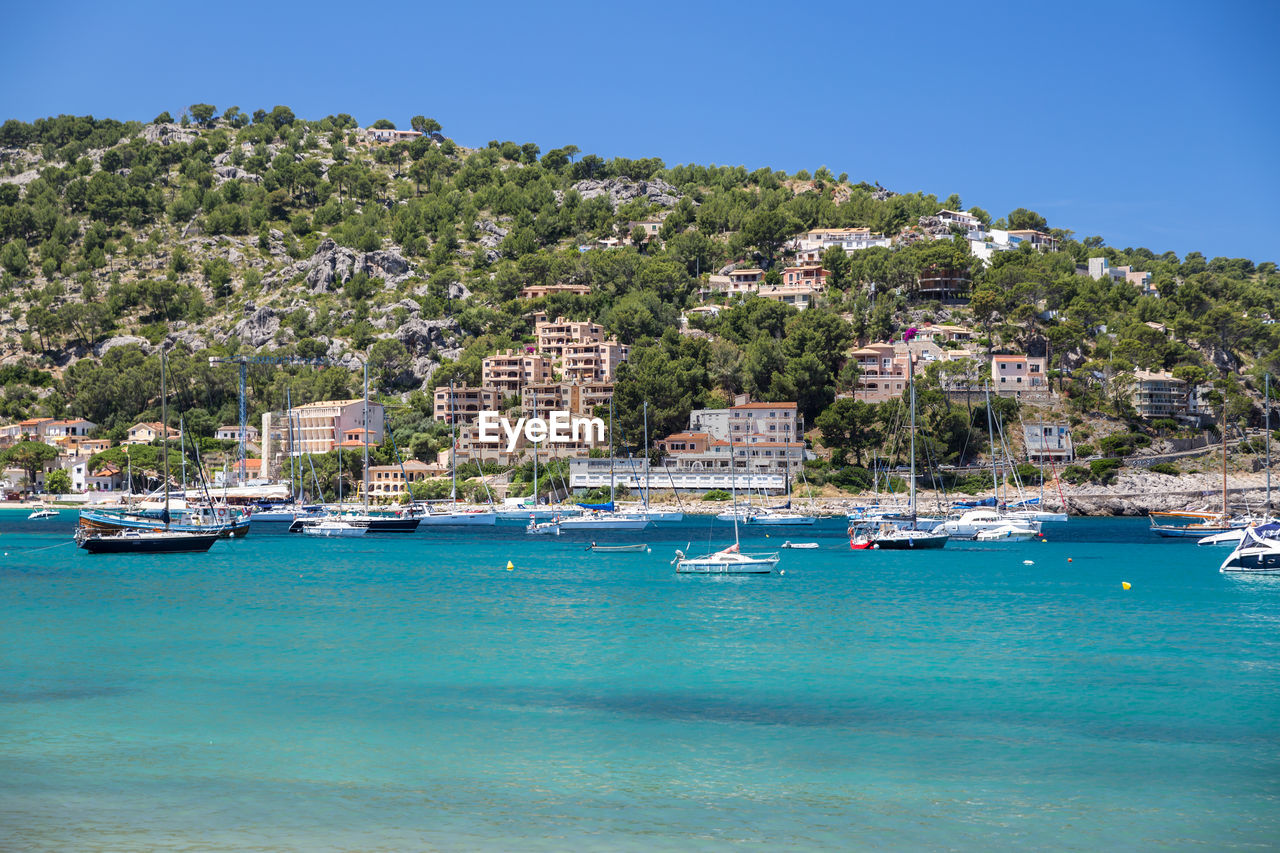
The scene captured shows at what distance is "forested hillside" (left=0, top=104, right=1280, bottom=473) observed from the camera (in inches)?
4414

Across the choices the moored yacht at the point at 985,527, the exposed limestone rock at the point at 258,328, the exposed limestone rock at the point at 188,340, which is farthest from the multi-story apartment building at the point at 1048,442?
the exposed limestone rock at the point at 188,340

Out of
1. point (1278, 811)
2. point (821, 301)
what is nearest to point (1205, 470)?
point (821, 301)

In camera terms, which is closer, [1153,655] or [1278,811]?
[1278,811]

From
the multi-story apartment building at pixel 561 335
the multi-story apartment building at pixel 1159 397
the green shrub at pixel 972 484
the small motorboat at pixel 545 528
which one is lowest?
the small motorboat at pixel 545 528

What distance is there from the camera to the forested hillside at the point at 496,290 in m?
112

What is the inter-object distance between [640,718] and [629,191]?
6568 inches

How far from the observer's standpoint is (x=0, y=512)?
105688mm

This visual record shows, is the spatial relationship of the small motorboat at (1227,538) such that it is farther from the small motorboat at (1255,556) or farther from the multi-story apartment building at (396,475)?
the multi-story apartment building at (396,475)

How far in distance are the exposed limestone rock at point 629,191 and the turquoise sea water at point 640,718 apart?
466ft

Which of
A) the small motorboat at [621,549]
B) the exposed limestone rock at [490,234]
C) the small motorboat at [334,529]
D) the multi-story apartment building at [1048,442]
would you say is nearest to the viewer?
the small motorboat at [621,549]


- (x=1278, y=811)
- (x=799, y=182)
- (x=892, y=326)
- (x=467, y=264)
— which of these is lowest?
(x=1278, y=811)

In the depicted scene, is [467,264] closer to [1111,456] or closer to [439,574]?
[1111,456]

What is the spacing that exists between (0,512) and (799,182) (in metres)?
123

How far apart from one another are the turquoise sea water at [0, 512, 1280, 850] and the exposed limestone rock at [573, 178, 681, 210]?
14216 centimetres
